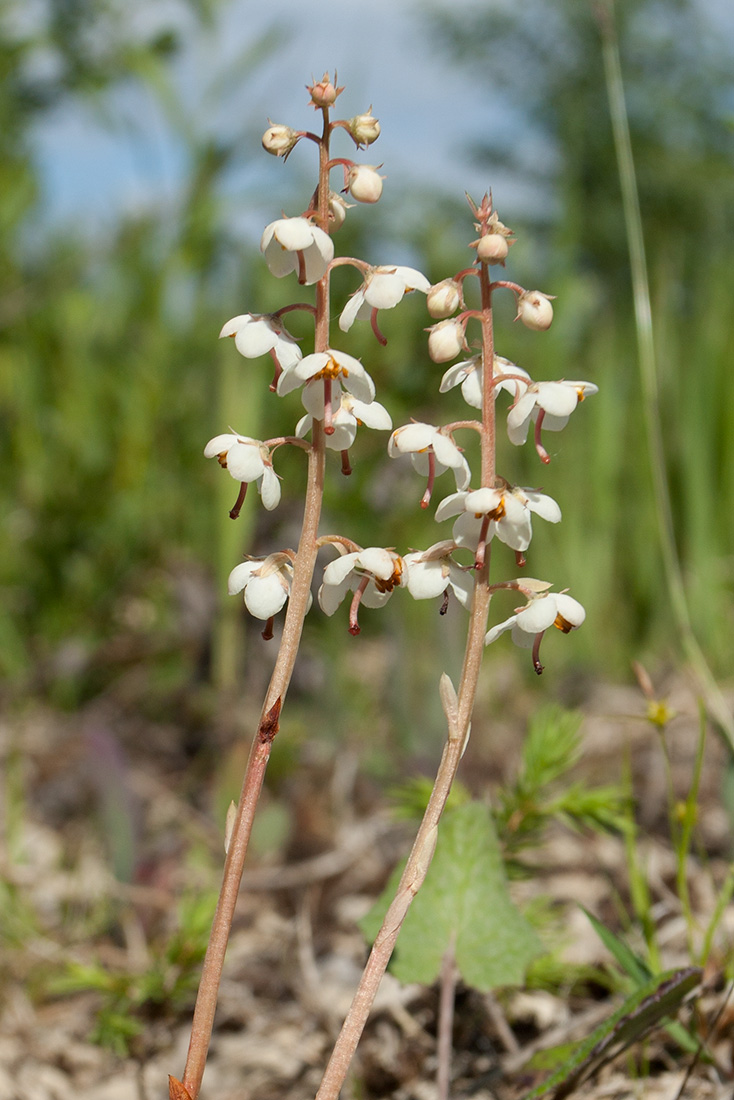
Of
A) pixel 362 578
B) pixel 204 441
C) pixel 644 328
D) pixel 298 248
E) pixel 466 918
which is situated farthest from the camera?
pixel 204 441

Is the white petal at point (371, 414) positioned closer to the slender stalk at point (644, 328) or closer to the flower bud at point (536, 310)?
the flower bud at point (536, 310)

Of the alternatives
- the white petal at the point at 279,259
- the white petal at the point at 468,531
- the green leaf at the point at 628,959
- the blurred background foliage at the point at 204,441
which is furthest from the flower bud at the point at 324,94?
→ the blurred background foliage at the point at 204,441

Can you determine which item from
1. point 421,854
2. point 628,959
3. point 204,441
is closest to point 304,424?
point 421,854

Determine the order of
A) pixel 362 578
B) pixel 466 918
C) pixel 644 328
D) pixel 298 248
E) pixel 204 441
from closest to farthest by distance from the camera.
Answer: pixel 298 248 < pixel 362 578 < pixel 466 918 < pixel 644 328 < pixel 204 441

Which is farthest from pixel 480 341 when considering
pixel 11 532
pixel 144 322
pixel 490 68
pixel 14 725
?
pixel 490 68

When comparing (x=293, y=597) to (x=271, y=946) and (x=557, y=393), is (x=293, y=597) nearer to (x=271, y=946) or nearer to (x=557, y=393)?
(x=557, y=393)

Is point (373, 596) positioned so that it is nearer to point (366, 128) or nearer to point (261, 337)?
point (261, 337)
